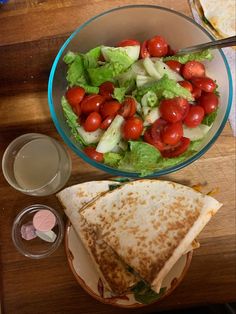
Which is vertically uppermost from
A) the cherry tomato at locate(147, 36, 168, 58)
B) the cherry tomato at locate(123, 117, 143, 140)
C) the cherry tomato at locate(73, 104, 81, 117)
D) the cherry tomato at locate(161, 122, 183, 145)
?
the cherry tomato at locate(147, 36, 168, 58)

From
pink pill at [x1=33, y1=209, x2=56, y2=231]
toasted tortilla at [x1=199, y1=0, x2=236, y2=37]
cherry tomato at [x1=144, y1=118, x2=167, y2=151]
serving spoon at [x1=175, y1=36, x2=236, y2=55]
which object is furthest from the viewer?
toasted tortilla at [x1=199, y1=0, x2=236, y2=37]

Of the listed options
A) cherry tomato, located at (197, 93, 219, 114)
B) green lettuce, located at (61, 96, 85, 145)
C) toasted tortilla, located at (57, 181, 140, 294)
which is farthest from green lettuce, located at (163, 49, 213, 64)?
toasted tortilla, located at (57, 181, 140, 294)

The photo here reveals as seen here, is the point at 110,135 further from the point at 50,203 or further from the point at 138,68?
the point at 50,203

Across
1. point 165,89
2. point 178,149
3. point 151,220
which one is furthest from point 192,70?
point 151,220

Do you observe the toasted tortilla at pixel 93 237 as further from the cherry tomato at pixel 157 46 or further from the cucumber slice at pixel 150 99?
the cherry tomato at pixel 157 46

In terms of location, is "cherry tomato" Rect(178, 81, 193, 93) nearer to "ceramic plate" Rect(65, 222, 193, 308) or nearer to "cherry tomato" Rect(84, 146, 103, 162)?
"cherry tomato" Rect(84, 146, 103, 162)

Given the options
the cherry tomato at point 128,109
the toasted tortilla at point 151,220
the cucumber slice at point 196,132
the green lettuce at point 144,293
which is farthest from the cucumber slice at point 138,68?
the green lettuce at point 144,293
